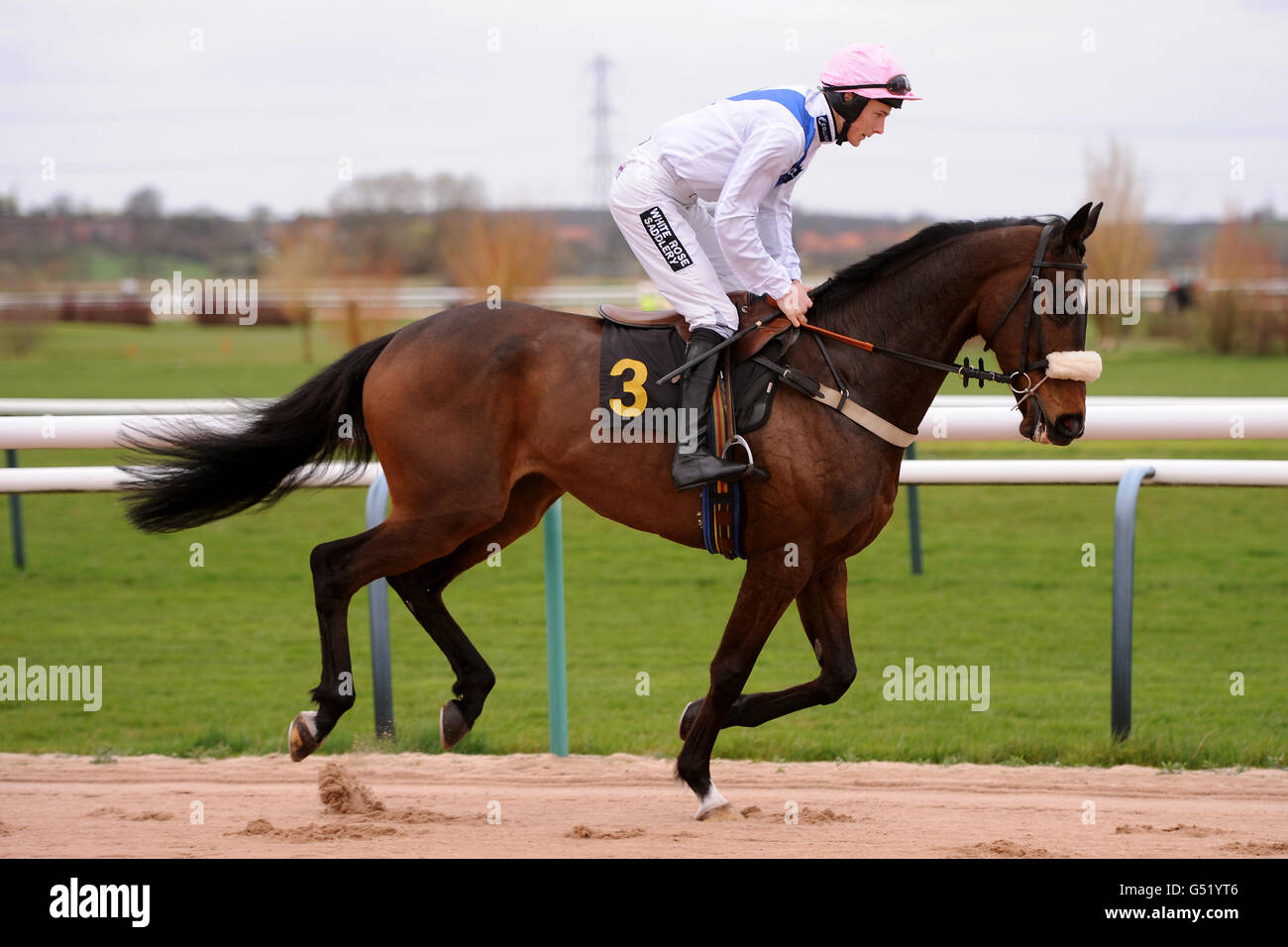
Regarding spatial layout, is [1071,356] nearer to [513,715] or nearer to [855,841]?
[855,841]

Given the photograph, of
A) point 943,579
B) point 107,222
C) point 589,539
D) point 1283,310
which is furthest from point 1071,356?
point 107,222

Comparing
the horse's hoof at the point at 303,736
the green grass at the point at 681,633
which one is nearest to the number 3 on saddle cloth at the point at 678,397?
the horse's hoof at the point at 303,736

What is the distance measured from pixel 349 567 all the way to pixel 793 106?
1977 mm

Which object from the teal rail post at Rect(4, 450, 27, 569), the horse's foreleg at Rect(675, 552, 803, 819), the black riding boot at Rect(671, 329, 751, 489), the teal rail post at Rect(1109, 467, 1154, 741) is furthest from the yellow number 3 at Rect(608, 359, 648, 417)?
the teal rail post at Rect(4, 450, 27, 569)

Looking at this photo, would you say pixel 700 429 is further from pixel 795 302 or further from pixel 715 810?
pixel 715 810

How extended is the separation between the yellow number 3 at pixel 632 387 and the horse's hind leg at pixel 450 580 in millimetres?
525

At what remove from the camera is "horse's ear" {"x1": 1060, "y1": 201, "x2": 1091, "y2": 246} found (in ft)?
12.9

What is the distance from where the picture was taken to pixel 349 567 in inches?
173

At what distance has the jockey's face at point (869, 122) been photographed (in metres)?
4.24

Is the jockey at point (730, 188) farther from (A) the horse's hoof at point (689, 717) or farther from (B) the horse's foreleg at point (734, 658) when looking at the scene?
(A) the horse's hoof at point (689, 717)

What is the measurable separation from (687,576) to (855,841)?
5.91m

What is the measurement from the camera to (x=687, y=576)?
9.98 m

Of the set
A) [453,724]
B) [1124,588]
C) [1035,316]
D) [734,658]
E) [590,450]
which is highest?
[1035,316]

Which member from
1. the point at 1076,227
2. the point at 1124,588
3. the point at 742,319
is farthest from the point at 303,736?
the point at 1124,588
